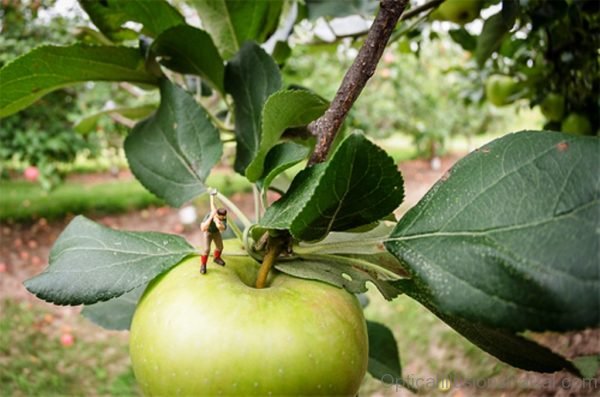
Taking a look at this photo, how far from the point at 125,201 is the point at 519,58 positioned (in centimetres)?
470

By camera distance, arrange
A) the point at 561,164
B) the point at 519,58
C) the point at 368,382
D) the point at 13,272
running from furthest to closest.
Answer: the point at 13,272
the point at 368,382
the point at 519,58
the point at 561,164

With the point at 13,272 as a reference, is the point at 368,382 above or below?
above

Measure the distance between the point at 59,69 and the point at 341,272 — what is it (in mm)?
336

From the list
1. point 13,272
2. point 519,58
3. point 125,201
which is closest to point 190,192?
point 519,58

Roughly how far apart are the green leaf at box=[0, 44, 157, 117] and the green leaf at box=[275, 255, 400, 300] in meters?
0.28

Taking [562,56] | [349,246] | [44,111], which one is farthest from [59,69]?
[44,111]

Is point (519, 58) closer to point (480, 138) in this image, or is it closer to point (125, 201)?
point (125, 201)

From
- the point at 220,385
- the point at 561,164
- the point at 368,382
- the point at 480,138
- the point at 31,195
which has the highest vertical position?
the point at 561,164

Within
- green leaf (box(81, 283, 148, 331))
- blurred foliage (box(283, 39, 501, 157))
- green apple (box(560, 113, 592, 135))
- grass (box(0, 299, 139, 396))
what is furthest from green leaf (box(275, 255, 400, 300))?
blurred foliage (box(283, 39, 501, 157))

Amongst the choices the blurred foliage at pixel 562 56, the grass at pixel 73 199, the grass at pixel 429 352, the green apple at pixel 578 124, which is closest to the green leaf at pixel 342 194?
the blurred foliage at pixel 562 56

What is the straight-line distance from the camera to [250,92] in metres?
0.57

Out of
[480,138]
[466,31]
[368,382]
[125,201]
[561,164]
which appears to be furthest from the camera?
[480,138]

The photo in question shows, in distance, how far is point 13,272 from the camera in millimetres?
3586

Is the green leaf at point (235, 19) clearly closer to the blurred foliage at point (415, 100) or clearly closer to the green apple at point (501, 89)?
the green apple at point (501, 89)
